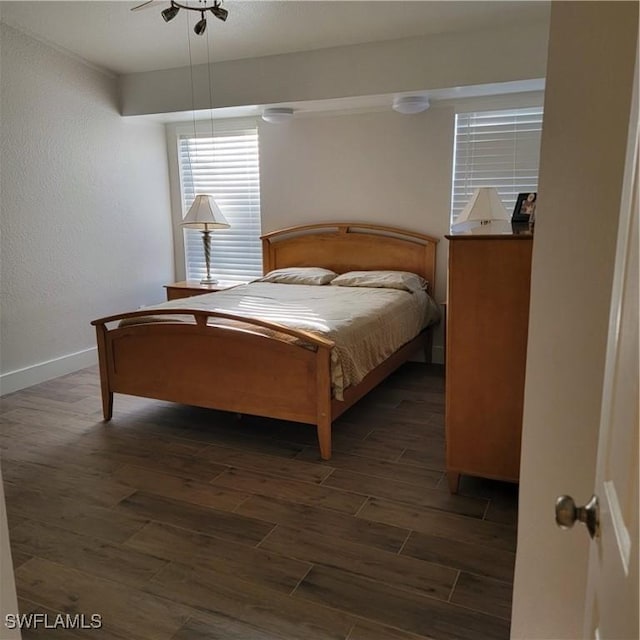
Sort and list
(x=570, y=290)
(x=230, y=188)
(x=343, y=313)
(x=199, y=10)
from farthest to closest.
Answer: (x=230, y=188) < (x=343, y=313) < (x=199, y=10) < (x=570, y=290)

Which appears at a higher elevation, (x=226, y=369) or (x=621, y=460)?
(x=621, y=460)

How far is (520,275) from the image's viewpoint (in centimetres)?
219

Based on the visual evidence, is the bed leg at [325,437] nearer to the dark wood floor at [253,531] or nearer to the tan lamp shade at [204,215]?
the dark wood floor at [253,531]

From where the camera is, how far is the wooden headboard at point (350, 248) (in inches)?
179

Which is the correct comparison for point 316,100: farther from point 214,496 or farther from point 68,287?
point 214,496

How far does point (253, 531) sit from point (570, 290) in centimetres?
164

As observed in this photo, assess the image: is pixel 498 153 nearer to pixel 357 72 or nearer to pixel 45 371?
pixel 357 72

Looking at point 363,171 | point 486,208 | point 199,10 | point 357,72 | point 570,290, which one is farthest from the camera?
point 363,171

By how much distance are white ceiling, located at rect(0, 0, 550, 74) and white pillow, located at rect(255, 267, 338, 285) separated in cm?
170

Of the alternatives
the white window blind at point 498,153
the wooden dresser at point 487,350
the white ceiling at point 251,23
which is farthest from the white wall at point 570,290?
the white window blind at point 498,153

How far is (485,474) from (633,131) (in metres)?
1.96

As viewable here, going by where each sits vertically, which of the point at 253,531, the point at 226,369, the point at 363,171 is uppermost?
the point at 363,171

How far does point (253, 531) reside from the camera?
2215mm

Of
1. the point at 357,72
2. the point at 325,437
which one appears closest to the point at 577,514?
the point at 325,437
